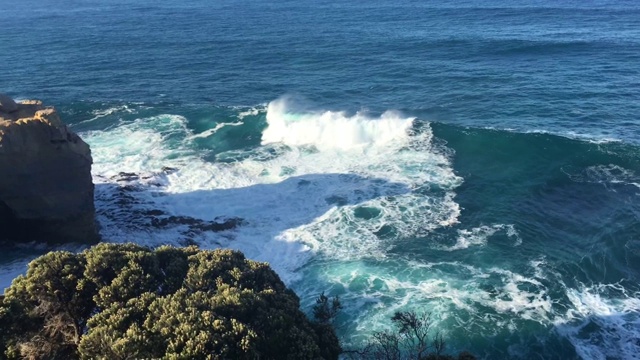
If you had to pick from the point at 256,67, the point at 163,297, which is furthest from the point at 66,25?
the point at 163,297

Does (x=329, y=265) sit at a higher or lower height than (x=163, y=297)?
lower

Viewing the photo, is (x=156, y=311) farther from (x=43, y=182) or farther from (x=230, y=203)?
(x=230, y=203)

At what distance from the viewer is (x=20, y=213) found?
1298 inches

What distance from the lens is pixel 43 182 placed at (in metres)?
33.4

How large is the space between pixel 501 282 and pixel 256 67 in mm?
47570

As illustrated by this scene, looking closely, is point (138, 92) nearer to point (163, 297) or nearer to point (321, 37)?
point (321, 37)

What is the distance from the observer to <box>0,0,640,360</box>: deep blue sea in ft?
98.4

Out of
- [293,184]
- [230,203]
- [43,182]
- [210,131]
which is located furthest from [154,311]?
[210,131]

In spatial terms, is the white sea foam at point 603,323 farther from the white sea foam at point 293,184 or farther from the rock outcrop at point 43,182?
the rock outcrop at point 43,182

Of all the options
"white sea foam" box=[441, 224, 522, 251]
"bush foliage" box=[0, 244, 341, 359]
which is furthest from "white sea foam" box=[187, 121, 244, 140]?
"bush foliage" box=[0, 244, 341, 359]

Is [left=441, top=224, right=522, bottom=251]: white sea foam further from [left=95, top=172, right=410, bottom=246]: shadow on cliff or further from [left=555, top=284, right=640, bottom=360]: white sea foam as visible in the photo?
[left=95, top=172, right=410, bottom=246]: shadow on cliff

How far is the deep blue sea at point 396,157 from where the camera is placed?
1180 inches

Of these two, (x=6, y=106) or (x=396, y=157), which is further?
(x=396, y=157)

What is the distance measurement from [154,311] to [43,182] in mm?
19171
